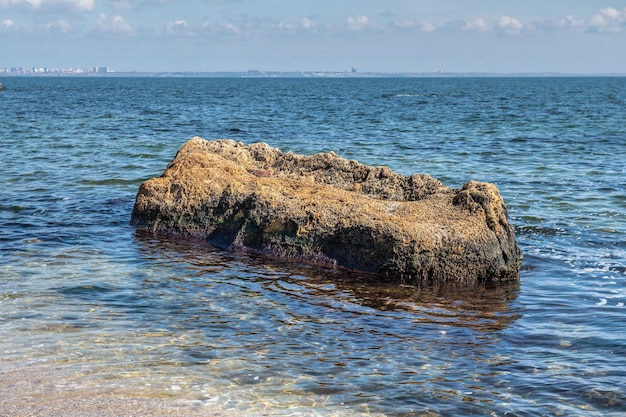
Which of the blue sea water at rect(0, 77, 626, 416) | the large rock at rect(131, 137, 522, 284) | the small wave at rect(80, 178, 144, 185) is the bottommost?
the blue sea water at rect(0, 77, 626, 416)

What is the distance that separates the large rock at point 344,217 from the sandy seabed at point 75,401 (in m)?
4.84

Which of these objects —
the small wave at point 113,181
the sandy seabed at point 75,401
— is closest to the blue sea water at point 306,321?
the sandy seabed at point 75,401

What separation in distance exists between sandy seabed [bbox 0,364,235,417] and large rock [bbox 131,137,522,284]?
484cm

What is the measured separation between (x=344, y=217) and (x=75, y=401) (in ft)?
17.9

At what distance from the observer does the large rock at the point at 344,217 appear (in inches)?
408

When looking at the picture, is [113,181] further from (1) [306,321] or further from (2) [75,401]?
Result: (2) [75,401]

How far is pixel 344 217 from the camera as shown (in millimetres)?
10836

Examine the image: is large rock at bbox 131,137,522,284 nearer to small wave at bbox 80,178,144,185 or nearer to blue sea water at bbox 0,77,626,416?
blue sea water at bbox 0,77,626,416

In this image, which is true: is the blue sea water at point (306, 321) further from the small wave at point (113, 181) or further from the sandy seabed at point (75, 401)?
the small wave at point (113, 181)

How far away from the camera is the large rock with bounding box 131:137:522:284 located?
10.4m

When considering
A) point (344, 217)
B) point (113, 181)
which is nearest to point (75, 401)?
point (344, 217)

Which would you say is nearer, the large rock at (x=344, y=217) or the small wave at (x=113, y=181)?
the large rock at (x=344, y=217)

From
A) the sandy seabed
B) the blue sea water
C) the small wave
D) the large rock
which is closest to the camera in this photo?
the sandy seabed

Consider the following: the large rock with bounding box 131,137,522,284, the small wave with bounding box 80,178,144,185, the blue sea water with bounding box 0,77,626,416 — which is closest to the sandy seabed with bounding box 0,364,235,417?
the blue sea water with bounding box 0,77,626,416
